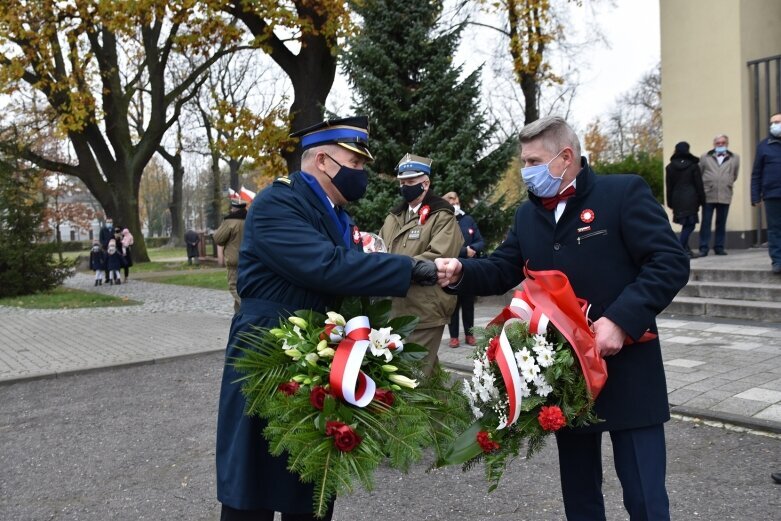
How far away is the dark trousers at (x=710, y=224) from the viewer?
12.4 m

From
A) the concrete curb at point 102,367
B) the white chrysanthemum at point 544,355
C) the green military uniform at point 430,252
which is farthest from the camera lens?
the concrete curb at point 102,367

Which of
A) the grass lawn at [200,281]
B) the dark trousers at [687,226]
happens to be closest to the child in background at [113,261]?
the grass lawn at [200,281]

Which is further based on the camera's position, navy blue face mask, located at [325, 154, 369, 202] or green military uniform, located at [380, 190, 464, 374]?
green military uniform, located at [380, 190, 464, 374]

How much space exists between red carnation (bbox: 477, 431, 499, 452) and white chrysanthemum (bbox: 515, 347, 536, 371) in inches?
11.5

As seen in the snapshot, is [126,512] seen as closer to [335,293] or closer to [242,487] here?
[242,487]

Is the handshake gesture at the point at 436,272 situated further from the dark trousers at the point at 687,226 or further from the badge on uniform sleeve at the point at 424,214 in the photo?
the dark trousers at the point at 687,226

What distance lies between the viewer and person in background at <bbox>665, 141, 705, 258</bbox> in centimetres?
1210

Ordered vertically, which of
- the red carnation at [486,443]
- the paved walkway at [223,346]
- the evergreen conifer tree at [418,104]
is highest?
the evergreen conifer tree at [418,104]

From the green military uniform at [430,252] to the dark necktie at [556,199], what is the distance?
202 cm

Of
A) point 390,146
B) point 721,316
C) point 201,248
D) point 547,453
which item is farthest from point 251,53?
point 547,453

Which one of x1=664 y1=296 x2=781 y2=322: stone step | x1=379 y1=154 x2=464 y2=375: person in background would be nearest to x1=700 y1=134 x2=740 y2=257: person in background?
x1=664 y1=296 x2=781 y2=322: stone step

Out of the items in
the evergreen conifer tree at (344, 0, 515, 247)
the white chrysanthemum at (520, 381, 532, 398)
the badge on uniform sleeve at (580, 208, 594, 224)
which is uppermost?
the evergreen conifer tree at (344, 0, 515, 247)

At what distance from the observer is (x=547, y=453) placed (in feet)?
16.3

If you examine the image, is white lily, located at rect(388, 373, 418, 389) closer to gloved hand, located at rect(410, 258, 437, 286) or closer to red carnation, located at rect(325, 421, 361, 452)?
red carnation, located at rect(325, 421, 361, 452)
